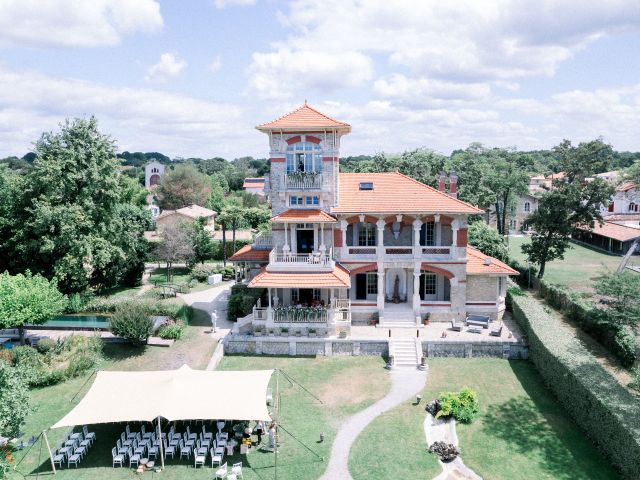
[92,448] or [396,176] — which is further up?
[396,176]

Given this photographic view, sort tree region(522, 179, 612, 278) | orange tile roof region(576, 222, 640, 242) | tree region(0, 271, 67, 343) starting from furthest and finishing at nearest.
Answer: orange tile roof region(576, 222, 640, 242) → tree region(522, 179, 612, 278) → tree region(0, 271, 67, 343)

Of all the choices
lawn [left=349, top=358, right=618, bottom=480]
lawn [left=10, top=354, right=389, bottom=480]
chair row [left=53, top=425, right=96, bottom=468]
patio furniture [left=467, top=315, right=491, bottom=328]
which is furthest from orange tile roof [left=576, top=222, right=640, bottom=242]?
chair row [left=53, top=425, right=96, bottom=468]

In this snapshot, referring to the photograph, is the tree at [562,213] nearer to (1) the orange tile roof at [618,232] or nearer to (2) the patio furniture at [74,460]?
(1) the orange tile roof at [618,232]

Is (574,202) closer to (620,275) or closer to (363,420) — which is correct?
(620,275)

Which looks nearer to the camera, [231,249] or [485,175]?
[231,249]

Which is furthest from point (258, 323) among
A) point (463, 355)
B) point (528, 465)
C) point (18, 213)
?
→ point (18, 213)

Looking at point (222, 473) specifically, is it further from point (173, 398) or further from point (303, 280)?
point (303, 280)

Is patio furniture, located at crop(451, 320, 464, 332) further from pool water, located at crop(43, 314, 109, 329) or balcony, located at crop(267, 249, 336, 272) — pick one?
pool water, located at crop(43, 314, 109, 329)
